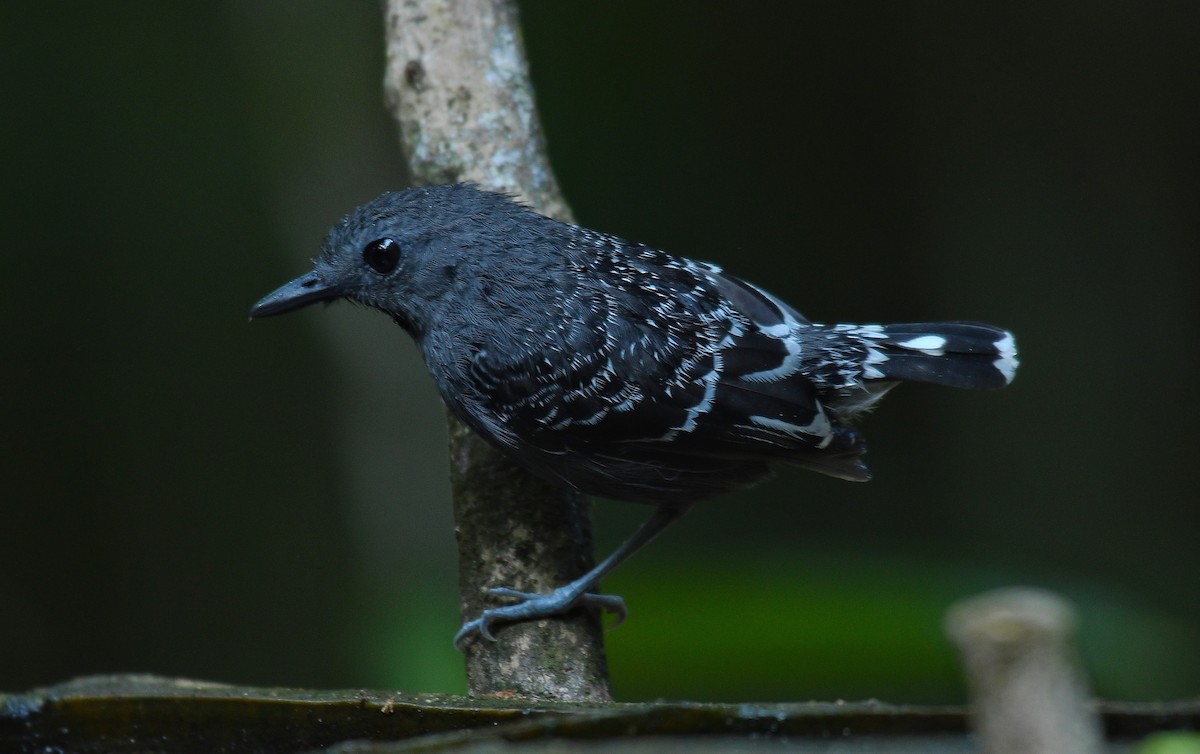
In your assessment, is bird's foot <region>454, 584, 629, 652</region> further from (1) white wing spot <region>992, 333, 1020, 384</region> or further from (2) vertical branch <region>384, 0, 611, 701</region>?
(1) white wing spot <region>992, 333, 1020, 384</region>

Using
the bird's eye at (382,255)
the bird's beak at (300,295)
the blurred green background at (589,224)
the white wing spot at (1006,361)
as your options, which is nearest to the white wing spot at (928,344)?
the white wing spot at (1006,361)

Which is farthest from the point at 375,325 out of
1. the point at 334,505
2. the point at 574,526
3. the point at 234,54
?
the point at 574,526

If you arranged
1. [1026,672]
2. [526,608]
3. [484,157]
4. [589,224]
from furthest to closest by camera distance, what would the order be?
[589,224] → [484,157] → [526,608] → [1026,672]

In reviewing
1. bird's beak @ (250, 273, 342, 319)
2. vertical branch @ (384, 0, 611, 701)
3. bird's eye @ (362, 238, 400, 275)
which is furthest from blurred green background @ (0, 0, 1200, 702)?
bird's eye @ (362, 238, 400, 275)

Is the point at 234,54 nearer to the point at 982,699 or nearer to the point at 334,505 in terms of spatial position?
the point at 334,505

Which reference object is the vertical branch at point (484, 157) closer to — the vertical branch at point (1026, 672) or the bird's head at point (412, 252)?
the bird's head at point (412, 252)

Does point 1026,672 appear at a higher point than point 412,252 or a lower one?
lower

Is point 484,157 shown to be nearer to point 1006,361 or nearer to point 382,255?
point 382,255

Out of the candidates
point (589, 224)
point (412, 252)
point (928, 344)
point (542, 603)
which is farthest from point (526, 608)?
point (589, 224)
